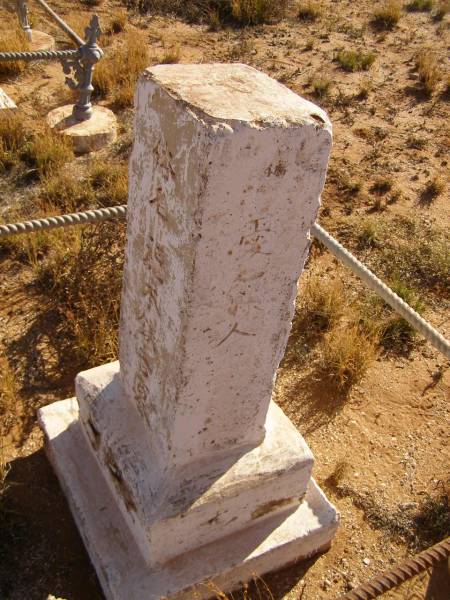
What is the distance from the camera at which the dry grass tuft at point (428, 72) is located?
6922 mm

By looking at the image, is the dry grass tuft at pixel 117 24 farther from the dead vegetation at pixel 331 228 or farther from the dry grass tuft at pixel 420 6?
the dry grass tuft at pixel 420 6

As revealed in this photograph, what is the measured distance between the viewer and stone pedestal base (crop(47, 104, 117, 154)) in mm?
5039

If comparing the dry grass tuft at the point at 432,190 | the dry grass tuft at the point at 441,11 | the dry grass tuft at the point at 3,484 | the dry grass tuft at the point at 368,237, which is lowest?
the dry grass tuft at the point at 3,484

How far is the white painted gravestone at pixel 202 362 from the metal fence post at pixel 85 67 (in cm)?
344

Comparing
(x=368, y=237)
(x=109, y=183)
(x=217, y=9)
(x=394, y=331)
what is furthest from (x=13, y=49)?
(x=394, y=331)

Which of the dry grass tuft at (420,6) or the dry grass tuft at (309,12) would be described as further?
the dry grass tuft at (420,6)

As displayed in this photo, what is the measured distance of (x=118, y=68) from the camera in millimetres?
6297

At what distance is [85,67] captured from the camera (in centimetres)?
509

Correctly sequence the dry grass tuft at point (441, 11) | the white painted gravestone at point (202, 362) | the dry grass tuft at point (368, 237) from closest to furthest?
1. the white painted gravestone at point (202, 362)
2. the dry grass tuft at point (368, 237)
3. the dry grass tuft at point (441, 11)

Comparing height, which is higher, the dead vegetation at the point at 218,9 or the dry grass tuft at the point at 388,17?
the dry grass tuft at the point at 388,17

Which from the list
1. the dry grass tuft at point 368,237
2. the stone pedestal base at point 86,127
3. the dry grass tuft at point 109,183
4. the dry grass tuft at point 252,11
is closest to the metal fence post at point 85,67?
the stone pedestal base at point 86,127

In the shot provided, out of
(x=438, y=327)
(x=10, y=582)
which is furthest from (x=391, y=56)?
(x=10, y=582)

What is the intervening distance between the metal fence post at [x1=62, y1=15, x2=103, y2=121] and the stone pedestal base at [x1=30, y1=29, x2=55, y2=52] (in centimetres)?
177

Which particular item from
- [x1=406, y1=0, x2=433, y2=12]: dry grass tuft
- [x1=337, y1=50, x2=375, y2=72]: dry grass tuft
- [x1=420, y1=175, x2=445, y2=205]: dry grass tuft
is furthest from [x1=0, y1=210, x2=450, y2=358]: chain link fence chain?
[x1=406, y1=0, x2=433, y2=12]: dry grass tuft
